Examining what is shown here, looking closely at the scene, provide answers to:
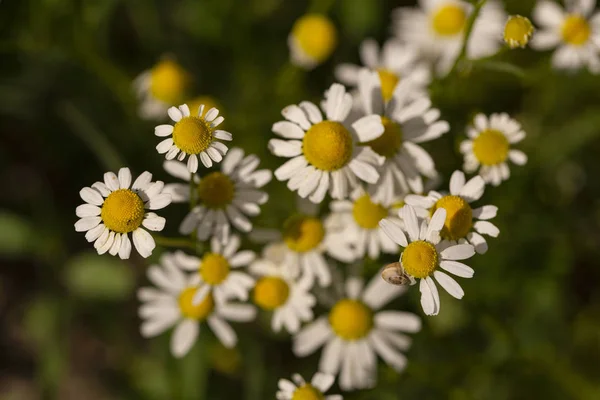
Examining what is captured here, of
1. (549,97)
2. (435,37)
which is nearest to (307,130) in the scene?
(435,37)

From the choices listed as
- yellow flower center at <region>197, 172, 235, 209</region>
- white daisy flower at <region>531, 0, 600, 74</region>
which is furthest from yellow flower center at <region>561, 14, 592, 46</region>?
yellow flower center at <region>197, 172, 235, 209</region>

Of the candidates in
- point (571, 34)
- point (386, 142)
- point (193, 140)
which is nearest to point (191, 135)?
point (193, 140)

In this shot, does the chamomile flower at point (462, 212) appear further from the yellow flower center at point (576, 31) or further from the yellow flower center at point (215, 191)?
the yellow flower center at point (576, 31)

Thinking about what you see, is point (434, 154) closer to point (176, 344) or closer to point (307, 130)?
point (307, 130)

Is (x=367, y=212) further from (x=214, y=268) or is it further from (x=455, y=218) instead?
(x=214, y=268)

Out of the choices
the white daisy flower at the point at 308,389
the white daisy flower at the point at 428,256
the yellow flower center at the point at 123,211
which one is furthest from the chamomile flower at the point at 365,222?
the yellow flower center at the point at 123,211

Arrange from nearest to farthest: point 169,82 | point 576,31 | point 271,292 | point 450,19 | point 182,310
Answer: point 271,292 < point 182,310 < point 576,31 < point 169,82 < point 450,19
